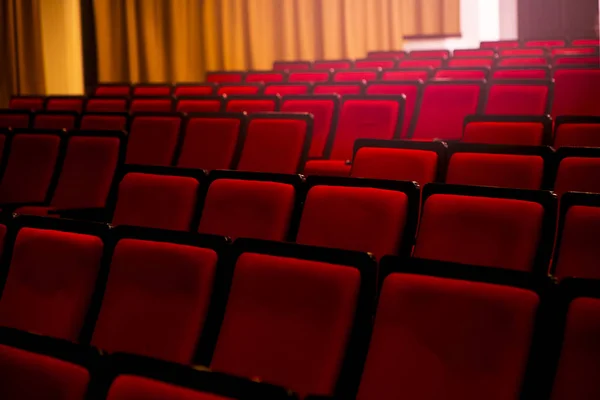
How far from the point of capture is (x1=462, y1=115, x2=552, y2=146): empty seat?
1.03 metres

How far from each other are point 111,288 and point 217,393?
12.4 inches

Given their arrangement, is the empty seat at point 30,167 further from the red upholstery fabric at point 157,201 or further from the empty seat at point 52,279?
the empty seat at point 52,279

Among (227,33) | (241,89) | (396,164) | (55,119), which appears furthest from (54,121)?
(227,33)

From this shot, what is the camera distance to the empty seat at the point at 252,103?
1.47 m

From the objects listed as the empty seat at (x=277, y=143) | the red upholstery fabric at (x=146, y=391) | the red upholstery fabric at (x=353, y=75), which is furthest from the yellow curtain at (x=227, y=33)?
the red upholstery fabric at (x=146, y=391)

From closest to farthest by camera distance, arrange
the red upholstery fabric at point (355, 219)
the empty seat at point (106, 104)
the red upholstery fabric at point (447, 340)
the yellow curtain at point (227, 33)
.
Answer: the red upholstery fabric at point (447, 340), the red upholstery fabric at point (355, 219), the empty seat at point (106, 104), the yellow curtain at point (227, 33)

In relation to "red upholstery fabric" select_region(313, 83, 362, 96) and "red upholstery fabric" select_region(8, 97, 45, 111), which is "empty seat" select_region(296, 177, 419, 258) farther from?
"red upholstery fabric" select_region(8, 97, 45, 111)

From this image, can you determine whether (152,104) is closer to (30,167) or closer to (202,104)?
(202,104)

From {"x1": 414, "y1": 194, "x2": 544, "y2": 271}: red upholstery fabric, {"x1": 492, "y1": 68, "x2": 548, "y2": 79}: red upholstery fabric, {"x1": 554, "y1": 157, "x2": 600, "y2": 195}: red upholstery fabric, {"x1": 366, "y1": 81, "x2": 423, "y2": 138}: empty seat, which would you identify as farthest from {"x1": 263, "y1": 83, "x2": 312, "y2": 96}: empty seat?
{"x1": 414, "y1": 194, "x2": 544, "y2": 271}: red upholstery fabric

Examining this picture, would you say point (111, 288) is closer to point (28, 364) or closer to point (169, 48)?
point (28, 364)

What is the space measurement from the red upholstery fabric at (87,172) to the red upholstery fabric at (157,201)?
10.0 inches

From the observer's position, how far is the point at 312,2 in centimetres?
342

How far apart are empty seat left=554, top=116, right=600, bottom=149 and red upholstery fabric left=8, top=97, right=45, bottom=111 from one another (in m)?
1.38

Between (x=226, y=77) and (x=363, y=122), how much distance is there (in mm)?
1207
